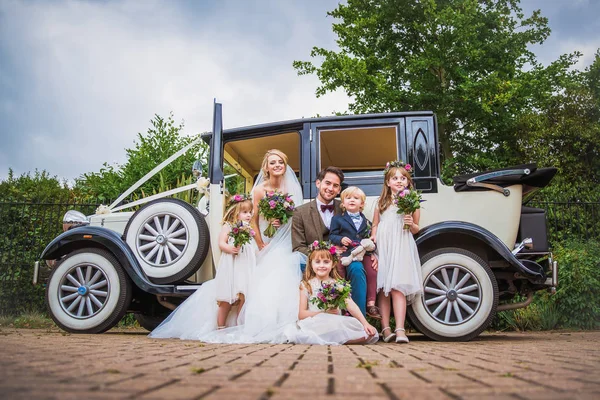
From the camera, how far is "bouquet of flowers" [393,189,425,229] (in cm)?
453

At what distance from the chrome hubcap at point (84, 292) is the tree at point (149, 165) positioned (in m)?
5.06

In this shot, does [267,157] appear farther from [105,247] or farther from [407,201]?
[105,247]

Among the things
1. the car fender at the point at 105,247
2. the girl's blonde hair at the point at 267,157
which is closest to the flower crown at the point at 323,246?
the girl's blonde hair at the point at 267,157

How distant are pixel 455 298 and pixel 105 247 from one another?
12.3ft

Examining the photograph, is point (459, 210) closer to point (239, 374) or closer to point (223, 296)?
point (223, 296)

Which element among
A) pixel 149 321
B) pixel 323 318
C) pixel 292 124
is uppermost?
pixel 292 124

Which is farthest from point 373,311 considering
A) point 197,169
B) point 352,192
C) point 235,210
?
point 197,169

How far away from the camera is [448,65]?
53.9 ft

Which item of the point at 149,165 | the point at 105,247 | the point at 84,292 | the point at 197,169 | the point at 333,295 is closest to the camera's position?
the point at 333,295

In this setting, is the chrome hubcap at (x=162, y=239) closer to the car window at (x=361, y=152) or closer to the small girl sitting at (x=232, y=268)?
the small girl sitting at (x=232, y=268)

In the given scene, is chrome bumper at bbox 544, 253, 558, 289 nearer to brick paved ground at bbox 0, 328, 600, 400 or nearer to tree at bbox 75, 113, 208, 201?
brick paved ground at bbox 0, 328, 600, 400

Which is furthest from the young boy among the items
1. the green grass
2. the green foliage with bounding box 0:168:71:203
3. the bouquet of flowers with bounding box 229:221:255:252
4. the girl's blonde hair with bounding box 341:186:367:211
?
the green foliage with bounding box 0:168:71:203

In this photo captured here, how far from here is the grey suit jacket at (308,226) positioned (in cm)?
498

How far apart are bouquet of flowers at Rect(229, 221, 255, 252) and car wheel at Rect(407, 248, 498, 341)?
5.73 ft
